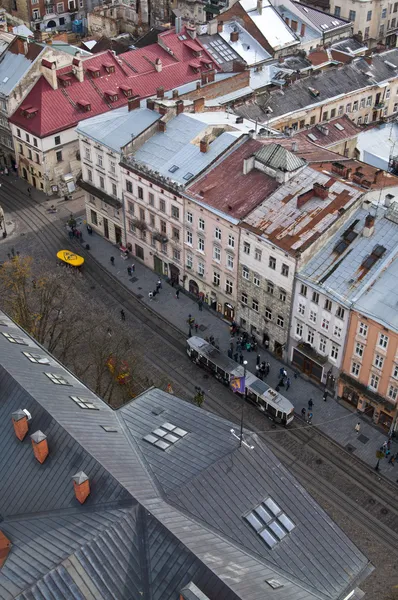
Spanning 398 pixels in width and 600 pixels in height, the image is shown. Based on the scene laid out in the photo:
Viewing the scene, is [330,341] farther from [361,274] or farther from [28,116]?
[28,116]

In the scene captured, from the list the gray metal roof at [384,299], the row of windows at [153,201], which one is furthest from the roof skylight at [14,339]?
the row of windows at [153,201]

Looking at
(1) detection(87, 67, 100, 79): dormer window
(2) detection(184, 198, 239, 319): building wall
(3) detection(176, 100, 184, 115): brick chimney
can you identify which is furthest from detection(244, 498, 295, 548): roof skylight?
(1) detection(87, 67, 100, 79): dormer window

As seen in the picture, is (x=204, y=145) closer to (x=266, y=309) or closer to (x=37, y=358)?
(x=266, y=309)

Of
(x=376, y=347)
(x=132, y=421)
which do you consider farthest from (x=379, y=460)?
(x=132, y=421)

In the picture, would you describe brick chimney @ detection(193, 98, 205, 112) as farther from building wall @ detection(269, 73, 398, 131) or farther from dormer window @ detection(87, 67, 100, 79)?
dormer window @ detection(87, 67, 100, 79)

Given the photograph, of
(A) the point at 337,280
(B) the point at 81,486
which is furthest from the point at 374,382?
(B) the point at 81,486

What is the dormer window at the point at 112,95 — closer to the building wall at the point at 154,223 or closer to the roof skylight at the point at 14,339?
the building wall at the point at 154,223
